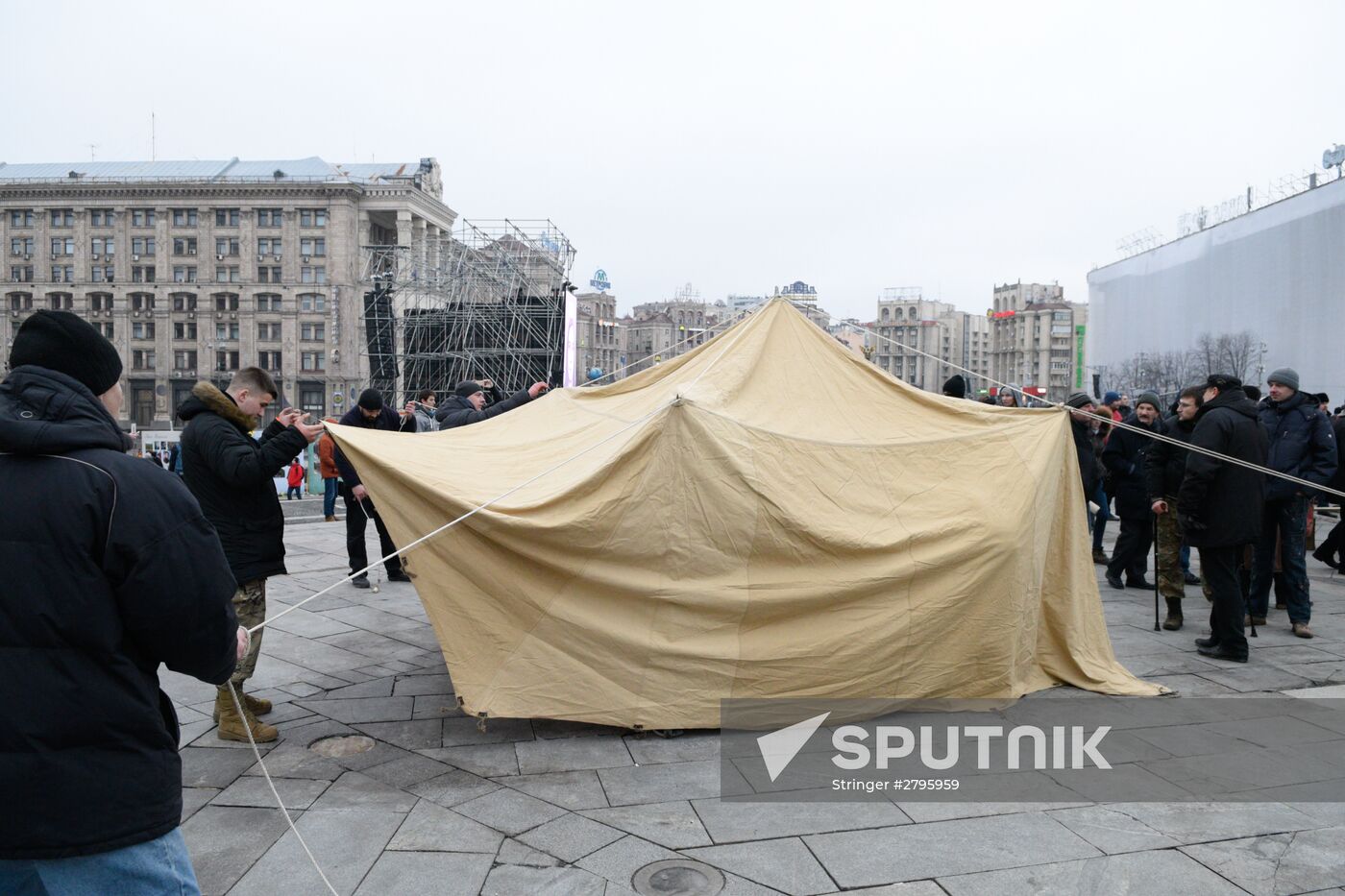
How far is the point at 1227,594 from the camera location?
626cm

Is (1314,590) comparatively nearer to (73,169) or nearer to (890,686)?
(890,686)

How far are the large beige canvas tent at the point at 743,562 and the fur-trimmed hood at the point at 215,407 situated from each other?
19.9 inches

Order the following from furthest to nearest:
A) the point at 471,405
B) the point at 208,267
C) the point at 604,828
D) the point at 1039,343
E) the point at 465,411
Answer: the point at 1039,343
the point at 208,267
the point at 471,405
the point at 465,411
the point at 604,828

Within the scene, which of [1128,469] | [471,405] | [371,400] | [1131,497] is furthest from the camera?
[471,405]

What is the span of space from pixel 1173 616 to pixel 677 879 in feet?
18.5

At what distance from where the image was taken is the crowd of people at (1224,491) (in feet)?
20.3

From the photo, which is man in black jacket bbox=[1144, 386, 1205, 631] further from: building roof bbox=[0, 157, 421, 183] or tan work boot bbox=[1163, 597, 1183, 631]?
building roof bbox=[0, 157, 421, 183]

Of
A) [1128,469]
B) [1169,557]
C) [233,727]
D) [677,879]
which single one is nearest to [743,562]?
[677,879]

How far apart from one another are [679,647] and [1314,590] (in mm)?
7394

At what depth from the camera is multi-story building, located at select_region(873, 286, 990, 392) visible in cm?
14475

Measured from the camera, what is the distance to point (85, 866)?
1.97 m

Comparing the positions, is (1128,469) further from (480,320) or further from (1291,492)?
(480,320)

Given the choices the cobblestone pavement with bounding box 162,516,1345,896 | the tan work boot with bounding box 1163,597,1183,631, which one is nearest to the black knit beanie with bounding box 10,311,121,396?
the cobblestone pavement with bounding box 162,516,1345,896

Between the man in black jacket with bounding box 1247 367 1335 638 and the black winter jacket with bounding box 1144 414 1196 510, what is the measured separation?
1.98ft
